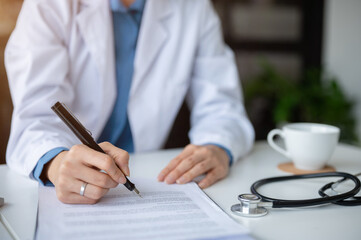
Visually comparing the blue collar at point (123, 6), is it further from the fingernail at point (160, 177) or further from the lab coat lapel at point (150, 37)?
the fingernail at point (160, 177)

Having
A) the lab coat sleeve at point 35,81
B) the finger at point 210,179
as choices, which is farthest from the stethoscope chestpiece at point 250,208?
the lab coat sleeve at point 35,81

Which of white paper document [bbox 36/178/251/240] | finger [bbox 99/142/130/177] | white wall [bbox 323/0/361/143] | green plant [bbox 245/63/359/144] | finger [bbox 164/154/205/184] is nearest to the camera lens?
white paper document [bbox 36/178/251/240]

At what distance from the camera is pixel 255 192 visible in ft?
1.99

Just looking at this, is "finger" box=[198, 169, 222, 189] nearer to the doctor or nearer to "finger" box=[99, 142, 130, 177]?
the doctor

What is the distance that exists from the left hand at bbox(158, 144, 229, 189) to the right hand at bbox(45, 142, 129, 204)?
0.44 ft

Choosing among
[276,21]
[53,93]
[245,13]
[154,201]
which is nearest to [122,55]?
[53,93]

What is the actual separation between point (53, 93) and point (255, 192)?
1.61ft

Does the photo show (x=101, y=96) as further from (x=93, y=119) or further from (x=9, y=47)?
(x=9, y=47)

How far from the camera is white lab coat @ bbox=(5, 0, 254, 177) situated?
2.62ft

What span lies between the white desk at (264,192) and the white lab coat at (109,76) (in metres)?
0.05

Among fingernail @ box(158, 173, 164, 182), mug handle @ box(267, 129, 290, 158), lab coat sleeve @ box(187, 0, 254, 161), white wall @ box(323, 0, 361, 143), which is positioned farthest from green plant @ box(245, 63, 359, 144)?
fingernail @ box(158, 173, 164, 182)

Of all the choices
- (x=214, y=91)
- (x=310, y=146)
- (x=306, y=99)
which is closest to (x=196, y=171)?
(x=310, y=146)

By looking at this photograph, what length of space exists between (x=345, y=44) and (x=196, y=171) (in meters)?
2.15

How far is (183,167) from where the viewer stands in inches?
27.7
